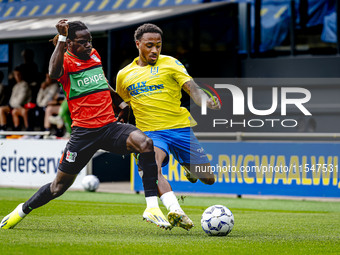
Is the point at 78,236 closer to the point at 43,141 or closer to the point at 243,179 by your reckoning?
the point at 243,179

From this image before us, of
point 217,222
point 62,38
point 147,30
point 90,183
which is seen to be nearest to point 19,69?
point 90,183

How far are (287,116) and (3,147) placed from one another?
710cm

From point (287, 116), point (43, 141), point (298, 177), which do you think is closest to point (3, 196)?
point (43, 141)

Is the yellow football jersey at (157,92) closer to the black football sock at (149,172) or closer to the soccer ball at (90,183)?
the black football sock at (149,172)

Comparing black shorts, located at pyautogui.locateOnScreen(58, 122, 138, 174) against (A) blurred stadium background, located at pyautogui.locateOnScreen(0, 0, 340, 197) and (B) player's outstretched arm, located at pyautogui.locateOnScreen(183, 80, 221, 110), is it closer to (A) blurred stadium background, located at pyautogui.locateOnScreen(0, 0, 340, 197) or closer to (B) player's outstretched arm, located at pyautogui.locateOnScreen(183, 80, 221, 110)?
(B) player's outstretched arm, located at pyautogui.locateOnScreen(183, 80, 221, 110)

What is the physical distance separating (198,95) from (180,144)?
63 centimetres

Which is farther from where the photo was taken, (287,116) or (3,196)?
(287,116)

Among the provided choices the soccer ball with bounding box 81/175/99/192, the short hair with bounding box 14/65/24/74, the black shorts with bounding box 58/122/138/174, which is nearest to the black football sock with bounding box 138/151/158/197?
the black shorts with bounding box 58/122/138/174

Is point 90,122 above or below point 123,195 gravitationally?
above

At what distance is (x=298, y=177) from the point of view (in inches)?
432

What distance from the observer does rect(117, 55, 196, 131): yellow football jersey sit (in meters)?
6.94

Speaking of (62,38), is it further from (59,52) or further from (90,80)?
(90,80)

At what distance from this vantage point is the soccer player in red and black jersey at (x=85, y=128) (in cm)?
623

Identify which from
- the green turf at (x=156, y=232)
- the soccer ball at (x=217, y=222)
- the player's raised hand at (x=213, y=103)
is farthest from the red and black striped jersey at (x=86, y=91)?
the soccer ball at (x=217, y=222)
